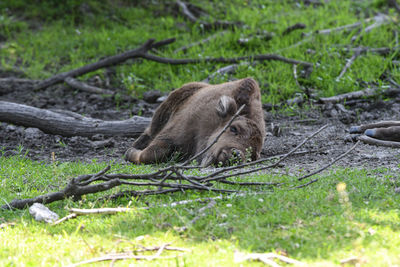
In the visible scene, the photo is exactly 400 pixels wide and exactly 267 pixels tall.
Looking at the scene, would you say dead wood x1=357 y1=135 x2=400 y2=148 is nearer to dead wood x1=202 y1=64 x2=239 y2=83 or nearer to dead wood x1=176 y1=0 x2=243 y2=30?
dead wood x1=202 y1=64 x2=239 y2=83

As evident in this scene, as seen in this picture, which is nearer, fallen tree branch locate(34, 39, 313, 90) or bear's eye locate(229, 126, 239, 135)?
bear's eye locate(229, 126, 239, 135)

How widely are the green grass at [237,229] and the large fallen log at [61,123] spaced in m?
2.96

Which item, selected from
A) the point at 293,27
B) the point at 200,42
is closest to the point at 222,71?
the point at 200,42

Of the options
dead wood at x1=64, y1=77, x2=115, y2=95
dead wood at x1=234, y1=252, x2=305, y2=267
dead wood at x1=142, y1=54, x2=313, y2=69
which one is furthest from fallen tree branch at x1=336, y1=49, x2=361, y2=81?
dead wood at x1=234, y1=252, x2=305, y2=267

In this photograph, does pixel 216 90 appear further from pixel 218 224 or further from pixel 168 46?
pixel 168 46

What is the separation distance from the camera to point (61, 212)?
3836 mm

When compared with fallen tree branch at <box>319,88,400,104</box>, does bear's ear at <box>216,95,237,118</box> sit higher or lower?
higher

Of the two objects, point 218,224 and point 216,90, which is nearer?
point 218,224

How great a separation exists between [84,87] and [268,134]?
403cm

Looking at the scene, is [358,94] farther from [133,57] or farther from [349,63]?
[133,57]

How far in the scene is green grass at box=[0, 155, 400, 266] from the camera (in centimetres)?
293

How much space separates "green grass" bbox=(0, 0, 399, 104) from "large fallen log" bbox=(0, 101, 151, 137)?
214cm

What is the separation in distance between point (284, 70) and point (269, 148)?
3.24 m

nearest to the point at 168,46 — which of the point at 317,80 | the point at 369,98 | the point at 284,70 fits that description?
the point at 284,70
